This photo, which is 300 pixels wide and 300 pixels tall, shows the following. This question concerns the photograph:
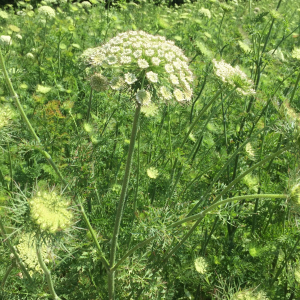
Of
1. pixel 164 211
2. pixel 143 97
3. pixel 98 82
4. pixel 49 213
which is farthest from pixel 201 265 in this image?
pixel 98 82

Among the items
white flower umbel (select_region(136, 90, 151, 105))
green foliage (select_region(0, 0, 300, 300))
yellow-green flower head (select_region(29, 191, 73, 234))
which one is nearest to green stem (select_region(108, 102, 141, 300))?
white flower umbel (select_region(136, 90, 151, 105))

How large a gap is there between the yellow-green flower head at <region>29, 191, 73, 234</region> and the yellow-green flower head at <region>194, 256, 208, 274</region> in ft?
4.29

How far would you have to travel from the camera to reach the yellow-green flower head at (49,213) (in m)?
1.43

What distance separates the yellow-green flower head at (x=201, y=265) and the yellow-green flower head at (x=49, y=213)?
1307 mm

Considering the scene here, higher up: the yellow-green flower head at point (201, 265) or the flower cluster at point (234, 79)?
the flower cluster at point (234, 79)

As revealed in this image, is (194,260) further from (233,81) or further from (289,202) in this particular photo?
(233,81)

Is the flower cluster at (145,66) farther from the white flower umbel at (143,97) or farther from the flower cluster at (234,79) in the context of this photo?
the flower cluster at (234,79)

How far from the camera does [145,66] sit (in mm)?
1490

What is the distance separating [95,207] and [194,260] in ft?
3.43

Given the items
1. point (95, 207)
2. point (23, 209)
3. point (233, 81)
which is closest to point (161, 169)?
point (95, 207)

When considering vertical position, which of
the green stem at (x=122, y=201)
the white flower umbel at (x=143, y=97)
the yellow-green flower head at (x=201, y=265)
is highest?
the white flower umbel at (x=143, y=97)

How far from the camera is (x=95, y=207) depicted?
109 inches

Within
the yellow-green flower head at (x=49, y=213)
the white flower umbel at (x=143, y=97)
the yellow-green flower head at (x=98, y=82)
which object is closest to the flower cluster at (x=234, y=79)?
the white flower umbel at (x=143, y=97)

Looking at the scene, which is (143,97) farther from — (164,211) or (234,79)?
(164,211)
